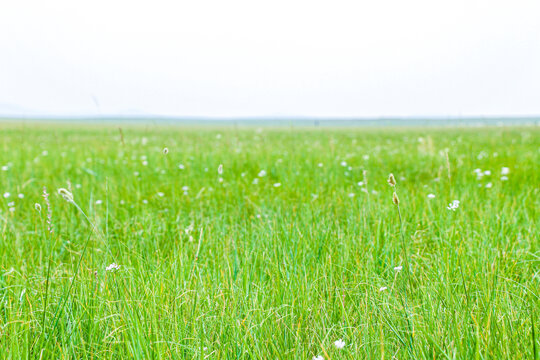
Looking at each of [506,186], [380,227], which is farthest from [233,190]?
[506,186]

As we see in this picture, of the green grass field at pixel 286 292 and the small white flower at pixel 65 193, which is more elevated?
the small white flower at pixel 65 193

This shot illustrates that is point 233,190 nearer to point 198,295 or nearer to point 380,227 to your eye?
point 380,227

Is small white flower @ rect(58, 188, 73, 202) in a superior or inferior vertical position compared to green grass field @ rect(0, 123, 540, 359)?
superior

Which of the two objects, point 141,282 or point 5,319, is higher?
point 141,282

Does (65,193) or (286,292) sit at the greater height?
(65,193)

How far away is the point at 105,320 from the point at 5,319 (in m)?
0.47

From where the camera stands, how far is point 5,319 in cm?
158

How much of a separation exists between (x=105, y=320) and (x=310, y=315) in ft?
2.84

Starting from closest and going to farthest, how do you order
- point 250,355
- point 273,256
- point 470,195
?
point 250,355 < point 273,256 < point 470,195

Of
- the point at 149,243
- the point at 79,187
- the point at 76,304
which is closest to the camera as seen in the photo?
the point at 76,304

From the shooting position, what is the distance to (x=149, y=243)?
2.55m

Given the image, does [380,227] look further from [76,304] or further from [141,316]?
[76,304]

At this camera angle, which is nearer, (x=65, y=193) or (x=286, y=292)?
(x=65, y=193)

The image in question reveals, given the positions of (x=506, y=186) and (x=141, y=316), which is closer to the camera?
(x=141, y=316)
